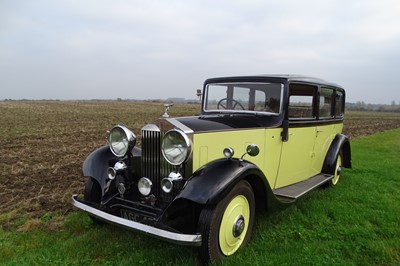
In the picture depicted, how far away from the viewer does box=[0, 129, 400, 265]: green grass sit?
3.12m

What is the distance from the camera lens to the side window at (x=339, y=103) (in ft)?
19.4

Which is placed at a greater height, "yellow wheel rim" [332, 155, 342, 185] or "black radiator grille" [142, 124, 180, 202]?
"black radiator grille" [142, 124, 180, 202]

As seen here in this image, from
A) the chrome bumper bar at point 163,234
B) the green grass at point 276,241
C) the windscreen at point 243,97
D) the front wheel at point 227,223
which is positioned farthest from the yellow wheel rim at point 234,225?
the windscreen at point 243,97

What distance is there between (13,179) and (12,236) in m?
2.62

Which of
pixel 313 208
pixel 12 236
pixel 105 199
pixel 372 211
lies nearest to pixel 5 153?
pixel 12 236

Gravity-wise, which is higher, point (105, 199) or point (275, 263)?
point (105, 199)

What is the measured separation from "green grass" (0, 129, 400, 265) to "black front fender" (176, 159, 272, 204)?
0.66 meters

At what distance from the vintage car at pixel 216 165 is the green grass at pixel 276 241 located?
11.1 inches

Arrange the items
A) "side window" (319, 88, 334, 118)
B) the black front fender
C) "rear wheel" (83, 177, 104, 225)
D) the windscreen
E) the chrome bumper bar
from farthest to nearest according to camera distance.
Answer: "side window" (319, 88, 334, 118)
the windscreen
"rear wheel" (83, 177, 104, 225)
the black front fender
the chrome bumper bar

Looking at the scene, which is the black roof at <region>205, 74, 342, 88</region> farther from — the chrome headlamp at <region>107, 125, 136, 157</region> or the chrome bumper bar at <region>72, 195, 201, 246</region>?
the chrome bumper bar at <region>72, 195, 201, 246</region>

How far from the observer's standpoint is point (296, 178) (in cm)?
477

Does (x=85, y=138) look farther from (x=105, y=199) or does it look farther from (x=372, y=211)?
(x=372, y=211)

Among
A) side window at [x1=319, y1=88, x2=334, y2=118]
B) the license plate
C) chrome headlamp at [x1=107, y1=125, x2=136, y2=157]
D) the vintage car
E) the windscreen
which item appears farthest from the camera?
side window at [x1=319, y1=88, x2=334, y2=118]

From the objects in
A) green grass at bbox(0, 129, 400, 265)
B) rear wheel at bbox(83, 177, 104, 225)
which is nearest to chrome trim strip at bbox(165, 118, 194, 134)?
green grass at bbox(0, 129, 400, 265)
